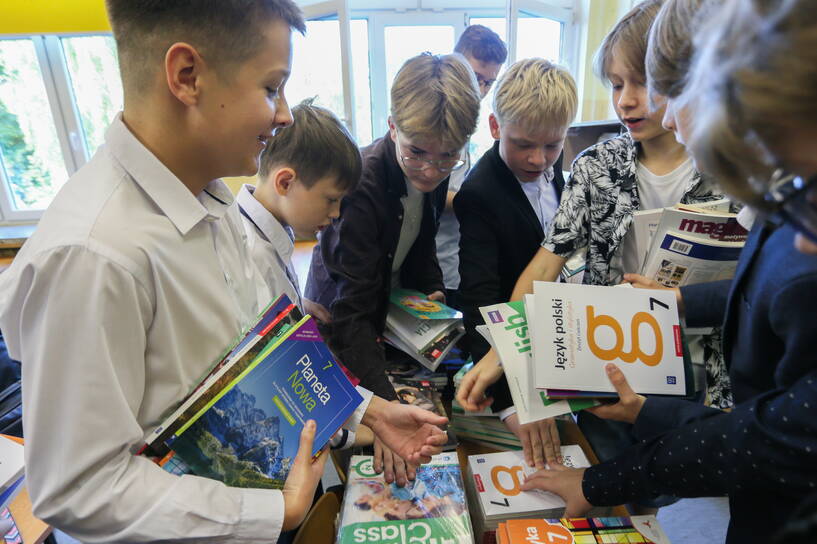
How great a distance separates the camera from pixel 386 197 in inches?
53.9

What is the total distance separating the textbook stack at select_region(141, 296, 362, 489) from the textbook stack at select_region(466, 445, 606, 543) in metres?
0.37

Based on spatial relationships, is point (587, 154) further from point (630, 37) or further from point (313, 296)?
point (313, 296)

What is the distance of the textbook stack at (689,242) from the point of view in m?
0.91

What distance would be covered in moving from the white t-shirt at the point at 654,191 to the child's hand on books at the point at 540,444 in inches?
17.6

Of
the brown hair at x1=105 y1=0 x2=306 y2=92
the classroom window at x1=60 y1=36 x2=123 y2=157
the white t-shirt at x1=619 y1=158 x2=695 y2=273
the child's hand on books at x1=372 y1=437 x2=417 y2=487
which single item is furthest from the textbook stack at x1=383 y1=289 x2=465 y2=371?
the classroom window at x1=60 y1=36 x2=123 y2=157

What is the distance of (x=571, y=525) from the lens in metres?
0.81

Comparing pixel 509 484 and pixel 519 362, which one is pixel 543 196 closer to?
pixel 519 362

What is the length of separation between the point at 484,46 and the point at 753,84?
2.64m

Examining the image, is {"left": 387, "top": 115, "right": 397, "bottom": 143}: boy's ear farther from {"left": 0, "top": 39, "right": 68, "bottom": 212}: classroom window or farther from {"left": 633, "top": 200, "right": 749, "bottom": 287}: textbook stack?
{"left": 0, "top": 39, "right": 68, "bottom": 212}: classroom window

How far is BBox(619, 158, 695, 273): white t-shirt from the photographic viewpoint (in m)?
1.11

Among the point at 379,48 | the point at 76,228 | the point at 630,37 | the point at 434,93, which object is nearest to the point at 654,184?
the point at 630,37

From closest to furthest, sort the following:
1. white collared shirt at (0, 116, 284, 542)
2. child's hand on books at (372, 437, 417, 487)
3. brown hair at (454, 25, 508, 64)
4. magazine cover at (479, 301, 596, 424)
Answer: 1. white collared shirt at (0, 116, 284, 542)
2. magazine cover at (479, 301, 596, 424)
3. child's hand on books at (372, 437, 417, 487)
4. brown hair at (454, 25, 508, 64)

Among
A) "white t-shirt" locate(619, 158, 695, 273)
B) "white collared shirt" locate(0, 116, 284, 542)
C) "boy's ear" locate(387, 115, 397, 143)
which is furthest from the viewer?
"boy's ear" locate(387, 115, 397, 143)

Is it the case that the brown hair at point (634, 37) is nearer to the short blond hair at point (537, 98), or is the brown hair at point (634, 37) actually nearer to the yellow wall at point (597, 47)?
the short blond hair at point (537, 98)
